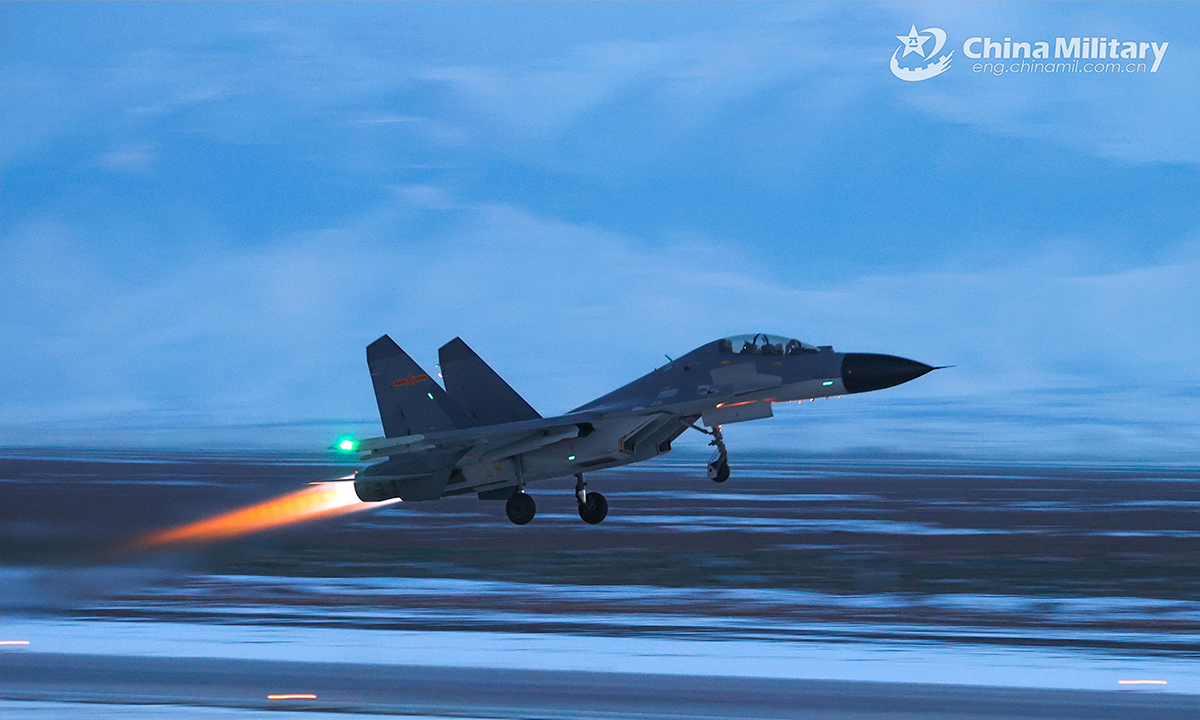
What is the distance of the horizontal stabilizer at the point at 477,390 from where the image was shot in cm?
3000

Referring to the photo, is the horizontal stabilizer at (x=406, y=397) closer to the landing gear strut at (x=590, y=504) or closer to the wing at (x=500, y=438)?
the wing at (x=500, y=438)

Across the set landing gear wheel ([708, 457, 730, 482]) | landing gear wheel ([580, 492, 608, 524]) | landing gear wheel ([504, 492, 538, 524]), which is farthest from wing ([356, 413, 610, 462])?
landing gear wheel ([708, 457, 730, 482])

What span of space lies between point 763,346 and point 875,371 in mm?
2434

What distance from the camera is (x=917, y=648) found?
28.4 meters

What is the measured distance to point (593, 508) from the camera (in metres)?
28.5

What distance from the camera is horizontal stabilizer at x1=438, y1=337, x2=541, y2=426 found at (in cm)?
3000

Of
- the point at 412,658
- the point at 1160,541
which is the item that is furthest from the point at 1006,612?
the point at 1160,541

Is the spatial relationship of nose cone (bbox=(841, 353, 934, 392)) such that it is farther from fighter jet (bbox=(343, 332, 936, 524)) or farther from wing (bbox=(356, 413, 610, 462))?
wing (bbox=(356, 413, 610, 462))

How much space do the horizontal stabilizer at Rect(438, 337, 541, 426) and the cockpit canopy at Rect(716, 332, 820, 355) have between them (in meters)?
5.34

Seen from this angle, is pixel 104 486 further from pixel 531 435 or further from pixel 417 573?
pixel 531 435

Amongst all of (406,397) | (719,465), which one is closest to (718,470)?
(719,465)

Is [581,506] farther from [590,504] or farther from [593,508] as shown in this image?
[593,508]

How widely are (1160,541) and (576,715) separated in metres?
44.1

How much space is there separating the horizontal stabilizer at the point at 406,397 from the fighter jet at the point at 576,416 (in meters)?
0.03
